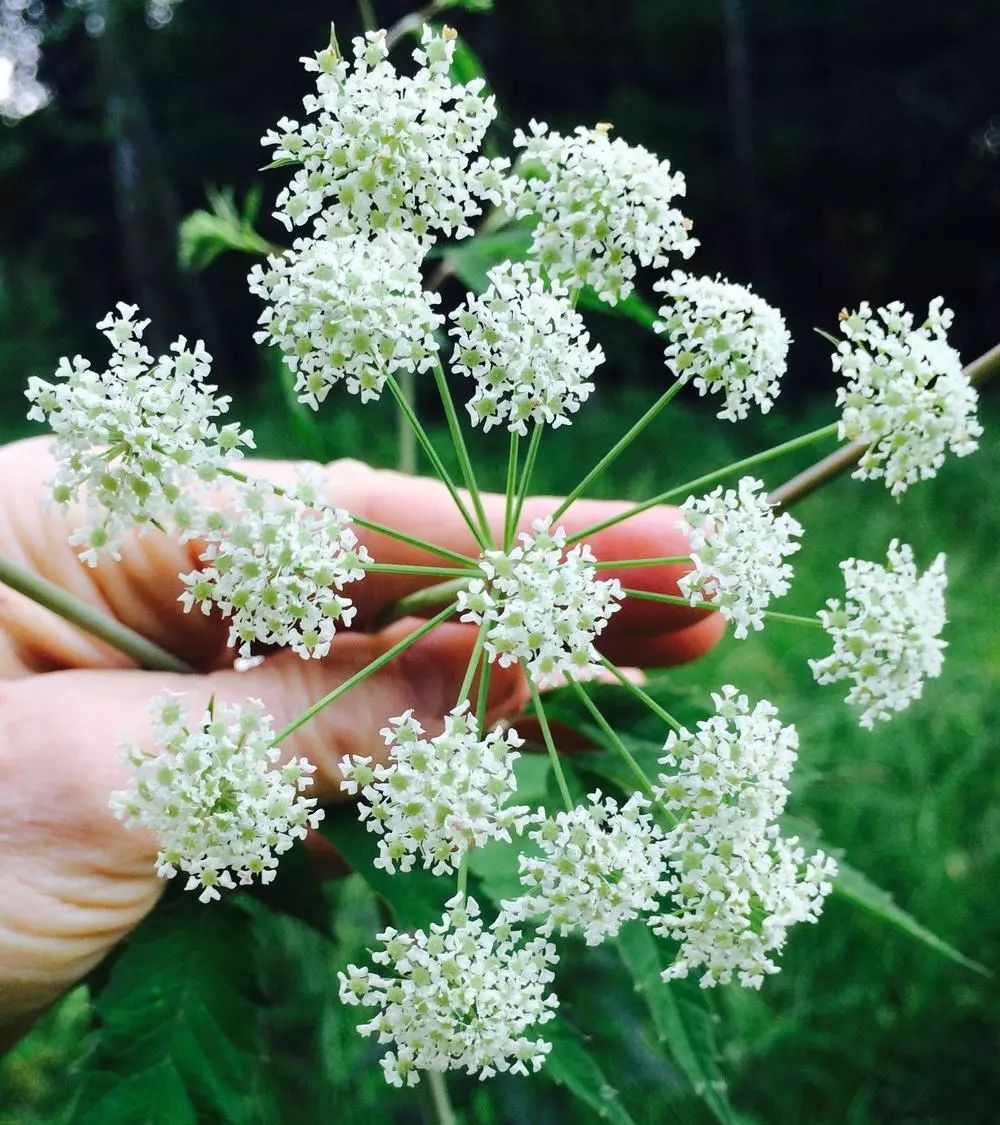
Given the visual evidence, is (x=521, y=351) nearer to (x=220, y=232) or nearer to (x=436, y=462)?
(x=436, y=462)

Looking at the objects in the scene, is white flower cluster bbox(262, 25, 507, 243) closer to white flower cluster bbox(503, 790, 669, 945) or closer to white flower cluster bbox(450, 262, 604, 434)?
white flower cluster bbox(450, 262, 604, 434)

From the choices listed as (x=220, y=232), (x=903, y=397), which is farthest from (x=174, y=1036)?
(x=220, y=232)

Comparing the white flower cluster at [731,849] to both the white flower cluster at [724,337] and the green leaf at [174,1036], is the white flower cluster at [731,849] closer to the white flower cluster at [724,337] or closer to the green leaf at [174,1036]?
the white flower cluster at [724,337]

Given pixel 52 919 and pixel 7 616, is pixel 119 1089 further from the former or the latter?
pixel 7 616

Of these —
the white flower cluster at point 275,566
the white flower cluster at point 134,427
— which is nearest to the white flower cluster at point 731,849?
the white flower cluster at point 275,566

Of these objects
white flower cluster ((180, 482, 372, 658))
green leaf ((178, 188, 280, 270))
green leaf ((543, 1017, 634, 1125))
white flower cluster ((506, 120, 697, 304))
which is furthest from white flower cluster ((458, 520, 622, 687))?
green leaf ((178, 188, 280, 270))

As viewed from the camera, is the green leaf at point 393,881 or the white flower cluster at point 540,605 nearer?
the white flower cluster at point 540,605
